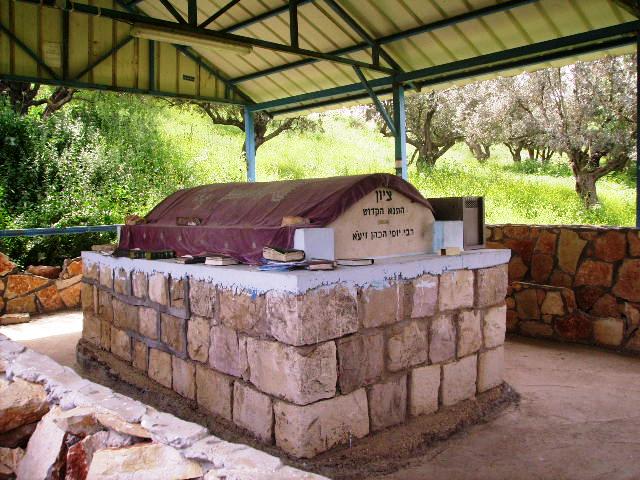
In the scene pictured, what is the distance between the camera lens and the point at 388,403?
12.6 feet

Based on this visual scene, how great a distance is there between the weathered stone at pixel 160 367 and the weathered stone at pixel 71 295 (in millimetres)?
4792

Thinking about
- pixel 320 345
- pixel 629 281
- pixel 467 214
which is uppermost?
pixel 467 214

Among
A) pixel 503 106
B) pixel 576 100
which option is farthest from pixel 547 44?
pixel 503 106

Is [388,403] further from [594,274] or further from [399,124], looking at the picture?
[399,124]

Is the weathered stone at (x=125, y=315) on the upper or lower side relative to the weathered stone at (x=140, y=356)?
upper

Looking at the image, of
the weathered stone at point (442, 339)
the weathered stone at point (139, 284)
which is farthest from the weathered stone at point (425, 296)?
the weathered stone at point (139, 284)

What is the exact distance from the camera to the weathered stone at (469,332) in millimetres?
4352

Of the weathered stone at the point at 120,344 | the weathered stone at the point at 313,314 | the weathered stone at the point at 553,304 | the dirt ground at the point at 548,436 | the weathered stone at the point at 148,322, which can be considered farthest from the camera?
the weathered stone at the point at 553,304

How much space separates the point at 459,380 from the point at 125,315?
2940 mm

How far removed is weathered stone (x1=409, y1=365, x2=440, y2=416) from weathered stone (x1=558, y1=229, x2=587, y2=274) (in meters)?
3.41

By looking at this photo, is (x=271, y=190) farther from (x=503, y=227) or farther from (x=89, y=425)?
(x=503, y=227)

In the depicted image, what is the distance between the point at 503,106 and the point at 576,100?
3.69 metres

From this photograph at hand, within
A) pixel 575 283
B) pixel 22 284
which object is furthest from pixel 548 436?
pixel 22 284

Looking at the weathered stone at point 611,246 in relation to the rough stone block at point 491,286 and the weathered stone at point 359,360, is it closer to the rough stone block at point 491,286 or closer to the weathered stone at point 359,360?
the rough stone block at point 491,286
